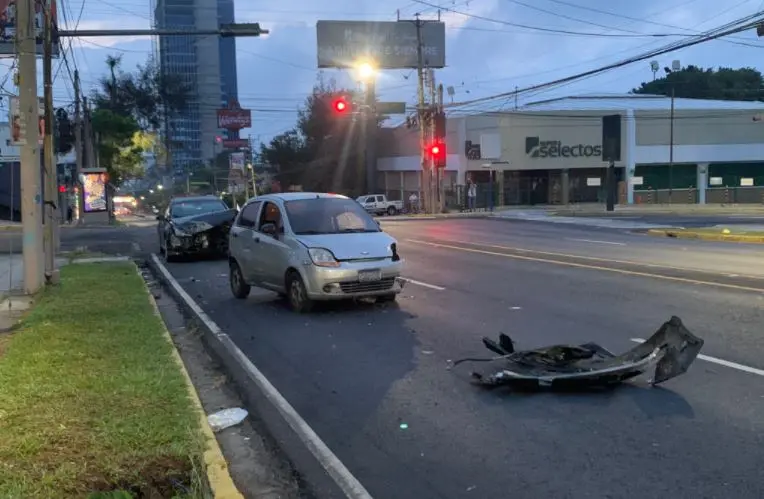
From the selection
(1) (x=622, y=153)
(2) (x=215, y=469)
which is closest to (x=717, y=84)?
(1) (x=622, y=153)

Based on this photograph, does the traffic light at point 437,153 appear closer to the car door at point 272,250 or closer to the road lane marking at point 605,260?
the road lane marking at point 605,260

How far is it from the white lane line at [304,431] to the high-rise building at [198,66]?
2685 cm

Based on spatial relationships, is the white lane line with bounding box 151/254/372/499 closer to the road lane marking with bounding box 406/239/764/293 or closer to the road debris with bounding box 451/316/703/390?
the road debris with bounding box 451/316/703/390

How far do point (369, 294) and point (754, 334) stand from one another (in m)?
4.94

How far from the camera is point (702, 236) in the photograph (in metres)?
25.1

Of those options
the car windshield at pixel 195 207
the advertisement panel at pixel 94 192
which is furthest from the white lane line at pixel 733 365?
the advertisement panel at pixel 94 192

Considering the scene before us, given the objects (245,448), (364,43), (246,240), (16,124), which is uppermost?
(364,43)

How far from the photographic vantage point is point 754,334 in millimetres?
8586

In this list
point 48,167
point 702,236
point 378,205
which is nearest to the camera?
point 48,167

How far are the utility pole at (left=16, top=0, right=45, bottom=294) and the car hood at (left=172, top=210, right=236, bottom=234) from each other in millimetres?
6293

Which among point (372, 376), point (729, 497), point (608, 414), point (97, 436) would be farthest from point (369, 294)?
point (729, 497)

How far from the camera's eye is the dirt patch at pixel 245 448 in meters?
4.86

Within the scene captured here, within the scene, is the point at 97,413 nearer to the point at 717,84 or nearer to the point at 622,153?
the point at 622,153

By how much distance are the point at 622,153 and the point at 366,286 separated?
5149cm
